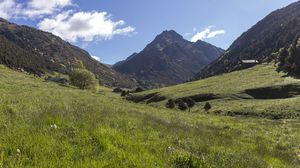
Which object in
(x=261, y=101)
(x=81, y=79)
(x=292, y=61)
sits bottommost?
(x=261, y=101)

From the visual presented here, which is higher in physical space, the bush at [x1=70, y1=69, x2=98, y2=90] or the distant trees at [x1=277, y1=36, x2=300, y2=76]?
the distant trees at [x1=277, y1=36, x2=300, y2=76]

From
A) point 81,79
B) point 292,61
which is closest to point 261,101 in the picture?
point 292,61

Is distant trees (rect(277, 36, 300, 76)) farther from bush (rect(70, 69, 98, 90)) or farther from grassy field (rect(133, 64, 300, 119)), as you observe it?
bush (rect(70, 69, 98, 90))

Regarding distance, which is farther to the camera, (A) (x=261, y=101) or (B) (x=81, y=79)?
(B) (x=81, y=79)


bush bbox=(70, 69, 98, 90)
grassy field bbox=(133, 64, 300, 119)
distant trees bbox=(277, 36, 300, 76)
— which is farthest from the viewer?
bush bbox=(70, 69, 98, 90)

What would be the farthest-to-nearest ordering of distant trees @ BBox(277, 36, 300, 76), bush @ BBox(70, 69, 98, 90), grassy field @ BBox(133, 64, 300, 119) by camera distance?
1. bush @ BBox(70, 69, 98, 90)
2. distant trees @ BBox(277, 36, 300, 76)
3. grassy field @ BBox(133, 64, 300, 119)

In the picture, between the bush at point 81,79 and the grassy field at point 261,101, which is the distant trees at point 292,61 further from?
the bush at point 81,79

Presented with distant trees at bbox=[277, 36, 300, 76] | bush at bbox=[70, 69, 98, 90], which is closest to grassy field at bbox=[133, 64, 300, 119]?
distant trees at bbox=[277, 36, 300, 76]

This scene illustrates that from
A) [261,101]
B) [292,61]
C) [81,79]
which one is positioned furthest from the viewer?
[81,79]

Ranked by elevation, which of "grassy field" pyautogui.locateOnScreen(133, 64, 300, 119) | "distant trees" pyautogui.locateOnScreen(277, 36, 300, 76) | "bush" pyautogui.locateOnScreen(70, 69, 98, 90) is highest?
"distant trees" pyautogui.locateOnScreen(277, 36, 300, 76)

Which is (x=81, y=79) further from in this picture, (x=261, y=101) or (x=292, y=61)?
(x=292, y=61)

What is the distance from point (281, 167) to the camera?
33.1 ft

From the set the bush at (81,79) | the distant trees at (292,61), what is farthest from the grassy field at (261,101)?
the bush at (81,79)

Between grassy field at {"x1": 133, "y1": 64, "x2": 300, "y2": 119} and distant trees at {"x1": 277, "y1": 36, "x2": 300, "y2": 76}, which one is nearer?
grassy field at {"x1": 133, "y1": 64, "x2": 300, "y2": 119}
